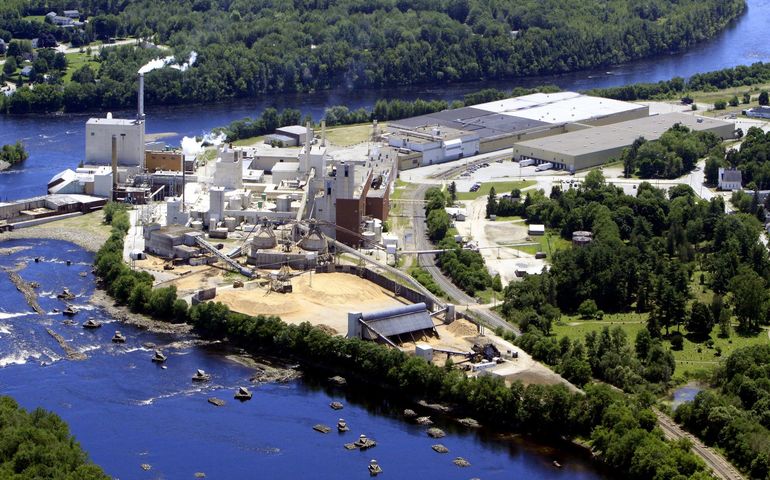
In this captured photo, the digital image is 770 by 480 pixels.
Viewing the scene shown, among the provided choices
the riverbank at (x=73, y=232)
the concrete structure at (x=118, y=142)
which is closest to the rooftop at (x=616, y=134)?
the concrete structure at (x=118, y=142)

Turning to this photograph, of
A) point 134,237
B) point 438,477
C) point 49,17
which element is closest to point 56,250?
point 134,237

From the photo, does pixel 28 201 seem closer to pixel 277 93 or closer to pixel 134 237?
pixel 134 237

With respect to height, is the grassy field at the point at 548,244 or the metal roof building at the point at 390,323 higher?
the grassy field at the point at 548,244

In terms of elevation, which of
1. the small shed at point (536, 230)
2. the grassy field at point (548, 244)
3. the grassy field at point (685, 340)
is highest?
the small shed at point (536, 230)

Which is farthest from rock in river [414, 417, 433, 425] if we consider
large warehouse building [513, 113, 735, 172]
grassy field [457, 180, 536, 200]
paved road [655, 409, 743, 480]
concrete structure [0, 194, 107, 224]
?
large warehouse building [513, 113, 735, 172]

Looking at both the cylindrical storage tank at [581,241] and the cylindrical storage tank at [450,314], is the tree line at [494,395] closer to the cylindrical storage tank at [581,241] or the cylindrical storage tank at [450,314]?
the cylindrical storage tank at [450,314]

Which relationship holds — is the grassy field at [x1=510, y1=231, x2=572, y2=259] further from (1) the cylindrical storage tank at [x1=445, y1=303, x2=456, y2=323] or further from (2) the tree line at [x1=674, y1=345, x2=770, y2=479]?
(2) the tree line at [x1=674, y1=345, x2=770, y2=479]
